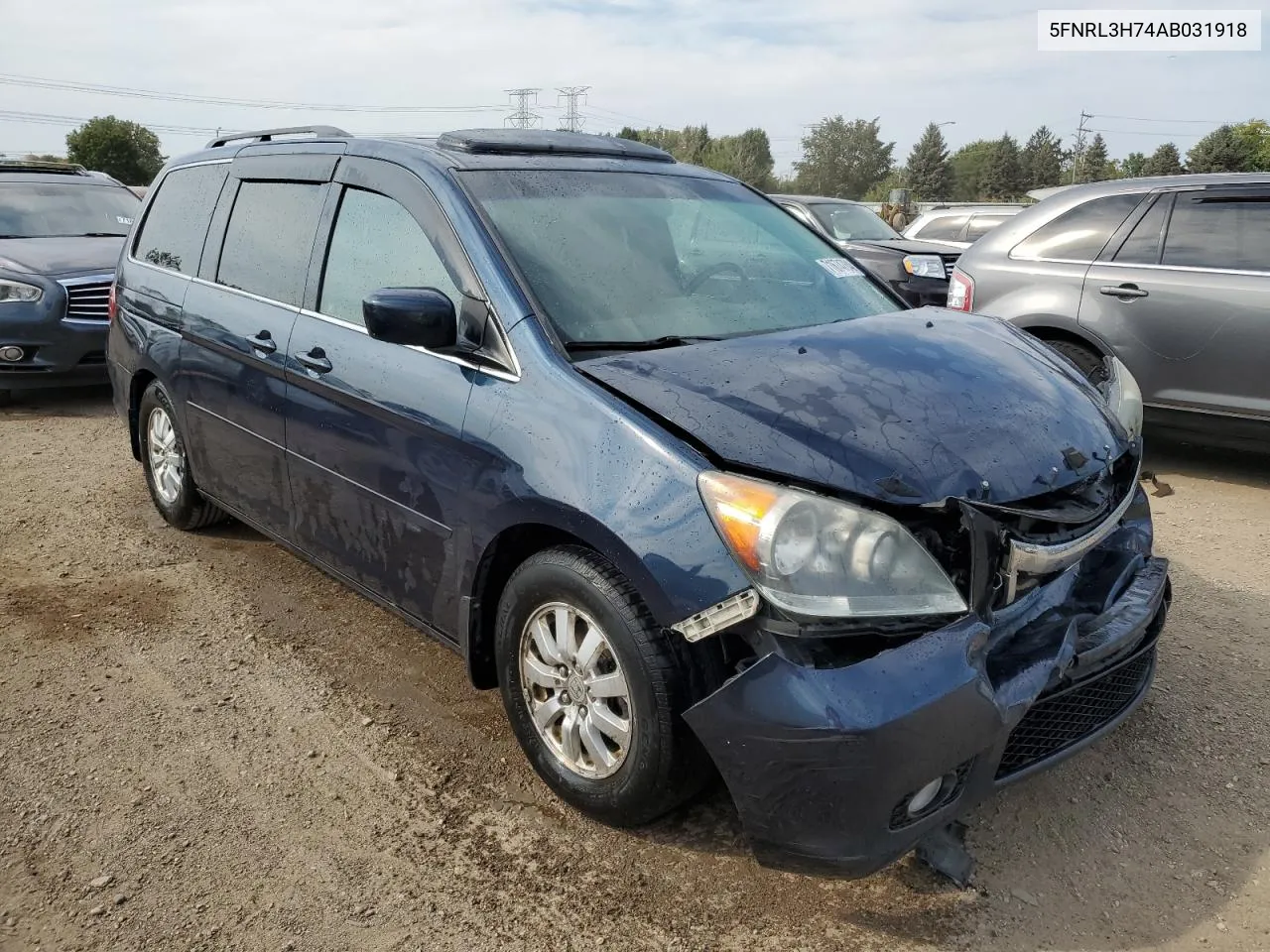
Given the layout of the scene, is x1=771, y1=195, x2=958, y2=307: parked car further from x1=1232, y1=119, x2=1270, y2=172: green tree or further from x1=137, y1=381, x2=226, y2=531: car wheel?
x1=1232, y1=119, x2=1270, y2=172: green tree

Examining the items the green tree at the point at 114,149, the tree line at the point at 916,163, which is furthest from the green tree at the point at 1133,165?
the green tree at the point at 114,149

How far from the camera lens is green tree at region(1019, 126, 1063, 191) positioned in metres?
92.8

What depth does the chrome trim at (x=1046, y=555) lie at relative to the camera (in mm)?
2359

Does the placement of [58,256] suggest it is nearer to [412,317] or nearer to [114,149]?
[412,317]

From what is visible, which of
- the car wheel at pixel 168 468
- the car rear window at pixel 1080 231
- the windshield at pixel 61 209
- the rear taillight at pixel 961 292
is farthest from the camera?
the windshield at pixel 61 209

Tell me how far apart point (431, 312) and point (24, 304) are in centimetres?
647

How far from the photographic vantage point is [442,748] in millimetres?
3148

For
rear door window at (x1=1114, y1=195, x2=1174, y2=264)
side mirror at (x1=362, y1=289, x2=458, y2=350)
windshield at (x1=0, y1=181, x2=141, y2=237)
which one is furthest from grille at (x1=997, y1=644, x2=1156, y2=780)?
windshield at (x1=0, y1=181, x2=141, y2=237)

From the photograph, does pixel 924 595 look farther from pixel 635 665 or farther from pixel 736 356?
pixel 736 356

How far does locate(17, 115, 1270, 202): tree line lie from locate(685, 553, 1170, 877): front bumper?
61598 mm

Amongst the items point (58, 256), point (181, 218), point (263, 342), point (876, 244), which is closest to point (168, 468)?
point (181, 218)

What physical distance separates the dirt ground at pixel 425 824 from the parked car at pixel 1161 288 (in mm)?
1810

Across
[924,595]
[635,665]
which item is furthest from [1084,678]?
[635,665]

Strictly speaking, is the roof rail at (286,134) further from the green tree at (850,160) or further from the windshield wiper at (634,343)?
the green tree at (850,160)
